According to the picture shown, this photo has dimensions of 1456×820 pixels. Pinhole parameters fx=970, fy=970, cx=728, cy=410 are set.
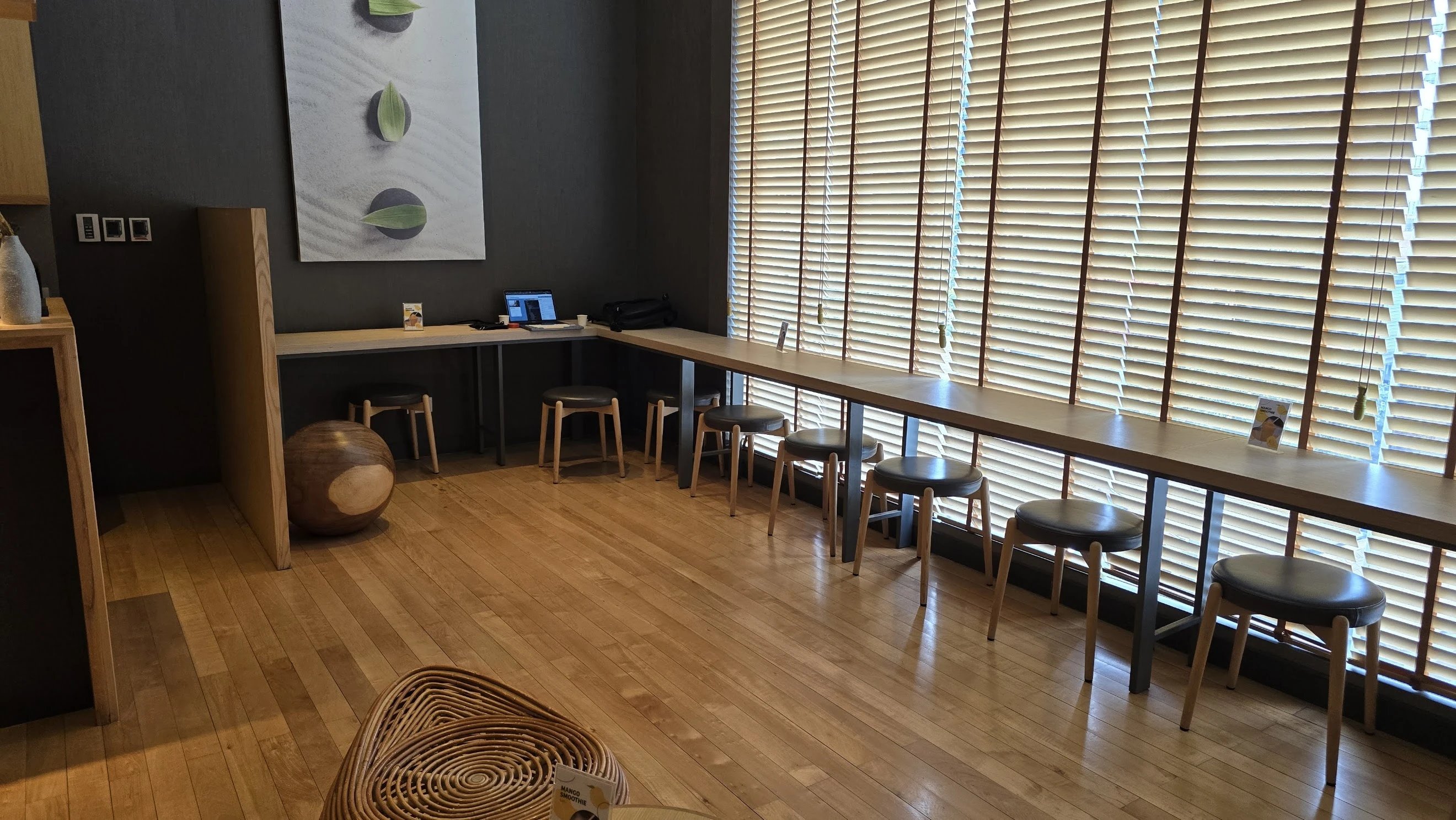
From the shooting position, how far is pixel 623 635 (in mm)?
3412

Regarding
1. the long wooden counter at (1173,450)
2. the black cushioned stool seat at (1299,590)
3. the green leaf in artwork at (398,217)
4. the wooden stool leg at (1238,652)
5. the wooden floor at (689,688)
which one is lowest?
the wooden floor at (689,688)

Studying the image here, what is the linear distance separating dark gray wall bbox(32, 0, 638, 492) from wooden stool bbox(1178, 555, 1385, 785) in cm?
436

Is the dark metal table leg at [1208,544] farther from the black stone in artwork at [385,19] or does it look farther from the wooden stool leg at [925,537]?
the black stone in artwork at [385,19]

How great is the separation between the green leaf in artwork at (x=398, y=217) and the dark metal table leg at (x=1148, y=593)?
421cm

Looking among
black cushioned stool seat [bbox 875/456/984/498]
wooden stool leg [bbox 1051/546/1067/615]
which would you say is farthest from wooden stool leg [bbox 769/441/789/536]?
wooden stool leg [bbox 1051/546/1067/615]

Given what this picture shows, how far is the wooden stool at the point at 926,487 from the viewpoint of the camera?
3646 millimetres

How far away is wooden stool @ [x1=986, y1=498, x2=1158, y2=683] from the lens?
3.11 meters

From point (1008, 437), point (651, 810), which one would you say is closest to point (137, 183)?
point (1008, 437)

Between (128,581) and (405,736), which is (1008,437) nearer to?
(405,736)

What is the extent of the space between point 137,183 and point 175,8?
34.4 inches

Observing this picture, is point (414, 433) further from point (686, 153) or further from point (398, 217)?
point (686, 153)

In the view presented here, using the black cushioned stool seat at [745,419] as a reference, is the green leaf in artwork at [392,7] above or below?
above

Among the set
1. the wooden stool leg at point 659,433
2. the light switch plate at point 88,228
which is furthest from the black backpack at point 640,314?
the light switch plate at point 88,228

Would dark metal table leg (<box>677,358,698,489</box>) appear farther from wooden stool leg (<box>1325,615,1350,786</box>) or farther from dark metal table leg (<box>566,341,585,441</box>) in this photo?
wooden stool leg (<box>1325,615,1350,786</box>)
